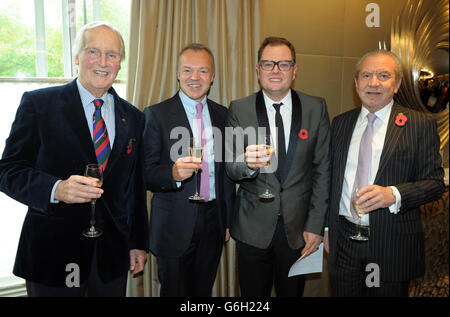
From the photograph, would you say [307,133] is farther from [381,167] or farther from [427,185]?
[427,185]

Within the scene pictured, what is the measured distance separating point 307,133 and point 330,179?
0.36 meters

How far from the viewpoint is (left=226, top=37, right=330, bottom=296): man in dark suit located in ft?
7.59

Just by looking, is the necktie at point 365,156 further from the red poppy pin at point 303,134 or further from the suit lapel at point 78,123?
the suit lapel at point 78,123

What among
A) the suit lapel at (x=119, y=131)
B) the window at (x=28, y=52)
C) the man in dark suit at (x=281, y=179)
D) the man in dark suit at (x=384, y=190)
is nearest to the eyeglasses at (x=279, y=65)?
the man in dark suit at (x=281, y=179)

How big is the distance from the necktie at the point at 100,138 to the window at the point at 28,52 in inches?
43.9

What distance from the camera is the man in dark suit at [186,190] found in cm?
241

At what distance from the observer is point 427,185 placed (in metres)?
2.16

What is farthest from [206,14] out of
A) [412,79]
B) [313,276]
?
→ [313,276]

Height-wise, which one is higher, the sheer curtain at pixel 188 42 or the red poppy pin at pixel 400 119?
the sheer curtain at pixel 188 42

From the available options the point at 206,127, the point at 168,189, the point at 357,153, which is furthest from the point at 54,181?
the point at 357,153

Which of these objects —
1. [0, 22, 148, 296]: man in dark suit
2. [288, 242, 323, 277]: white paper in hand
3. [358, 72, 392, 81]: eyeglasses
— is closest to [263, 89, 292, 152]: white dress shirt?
[358, 72, 392, 81]: eyeglasses

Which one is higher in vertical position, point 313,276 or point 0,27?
point 0,27
